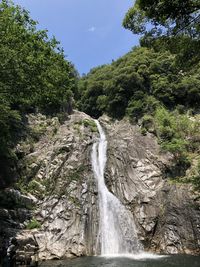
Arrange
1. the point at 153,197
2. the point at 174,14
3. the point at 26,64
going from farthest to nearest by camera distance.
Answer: the point at 153,197 → the point at 26,64 → the point at 174,14

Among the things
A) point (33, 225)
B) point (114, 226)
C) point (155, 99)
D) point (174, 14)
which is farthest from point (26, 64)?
point (155, 99)

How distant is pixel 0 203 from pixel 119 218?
9425mm

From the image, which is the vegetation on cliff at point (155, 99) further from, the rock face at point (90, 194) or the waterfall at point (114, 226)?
the waterfall at point (114, 226)

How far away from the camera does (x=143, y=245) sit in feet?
74.7

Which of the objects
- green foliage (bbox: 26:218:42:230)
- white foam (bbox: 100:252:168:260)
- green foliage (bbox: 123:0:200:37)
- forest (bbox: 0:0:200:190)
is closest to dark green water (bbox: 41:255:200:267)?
white foam (bbox: 100:252:168:260)

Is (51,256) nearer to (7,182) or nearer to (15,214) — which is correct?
(15,214)

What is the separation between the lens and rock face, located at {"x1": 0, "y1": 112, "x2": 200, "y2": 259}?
2180 centimetres

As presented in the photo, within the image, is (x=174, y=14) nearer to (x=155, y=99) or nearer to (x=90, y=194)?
(x=90, y=194)

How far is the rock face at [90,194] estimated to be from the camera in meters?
21.8

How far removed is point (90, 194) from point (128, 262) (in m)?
8.22

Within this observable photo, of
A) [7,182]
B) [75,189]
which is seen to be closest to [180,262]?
[75,189]

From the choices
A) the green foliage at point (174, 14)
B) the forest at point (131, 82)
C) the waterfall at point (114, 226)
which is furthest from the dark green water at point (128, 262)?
the green foliage at point (174, 14)

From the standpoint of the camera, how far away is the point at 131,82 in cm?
4419

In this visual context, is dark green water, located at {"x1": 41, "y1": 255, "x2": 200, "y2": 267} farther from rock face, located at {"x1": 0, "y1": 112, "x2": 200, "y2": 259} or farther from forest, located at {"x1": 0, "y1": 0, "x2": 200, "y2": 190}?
forest, located at {"x1": 0, "y1": 0, "x2": 200, "y2": 190}
